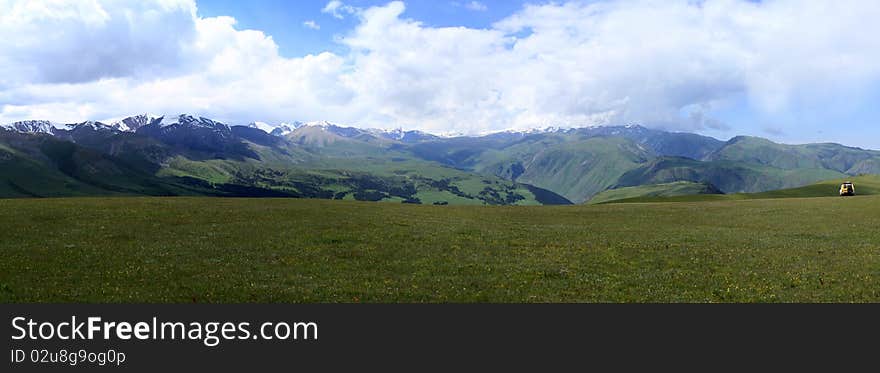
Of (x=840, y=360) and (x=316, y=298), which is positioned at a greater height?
(x=316, y=298)

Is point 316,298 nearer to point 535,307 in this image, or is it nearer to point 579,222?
point 535,307

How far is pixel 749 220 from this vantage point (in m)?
58.3

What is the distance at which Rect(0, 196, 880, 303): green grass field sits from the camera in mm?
23875

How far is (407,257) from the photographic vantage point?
32938 mm

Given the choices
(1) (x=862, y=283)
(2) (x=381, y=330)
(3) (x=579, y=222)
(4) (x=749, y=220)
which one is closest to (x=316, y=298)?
(2) (x=381, y=330)

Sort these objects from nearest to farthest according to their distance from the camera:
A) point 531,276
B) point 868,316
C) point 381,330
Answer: point 381,330, point 868,316, point 531,276

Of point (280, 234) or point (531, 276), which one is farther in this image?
point (280, 234)

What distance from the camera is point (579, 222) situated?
185 feet

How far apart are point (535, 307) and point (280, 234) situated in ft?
82.4

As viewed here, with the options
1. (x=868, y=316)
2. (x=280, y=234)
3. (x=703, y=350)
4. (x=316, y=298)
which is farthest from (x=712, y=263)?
(x=280, y=234)

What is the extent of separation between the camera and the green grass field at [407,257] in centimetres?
2388

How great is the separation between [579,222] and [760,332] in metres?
37.0

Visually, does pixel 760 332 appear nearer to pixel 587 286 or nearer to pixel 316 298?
pixel 587 286

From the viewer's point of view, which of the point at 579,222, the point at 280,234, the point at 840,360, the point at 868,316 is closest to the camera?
the point at 840,360
